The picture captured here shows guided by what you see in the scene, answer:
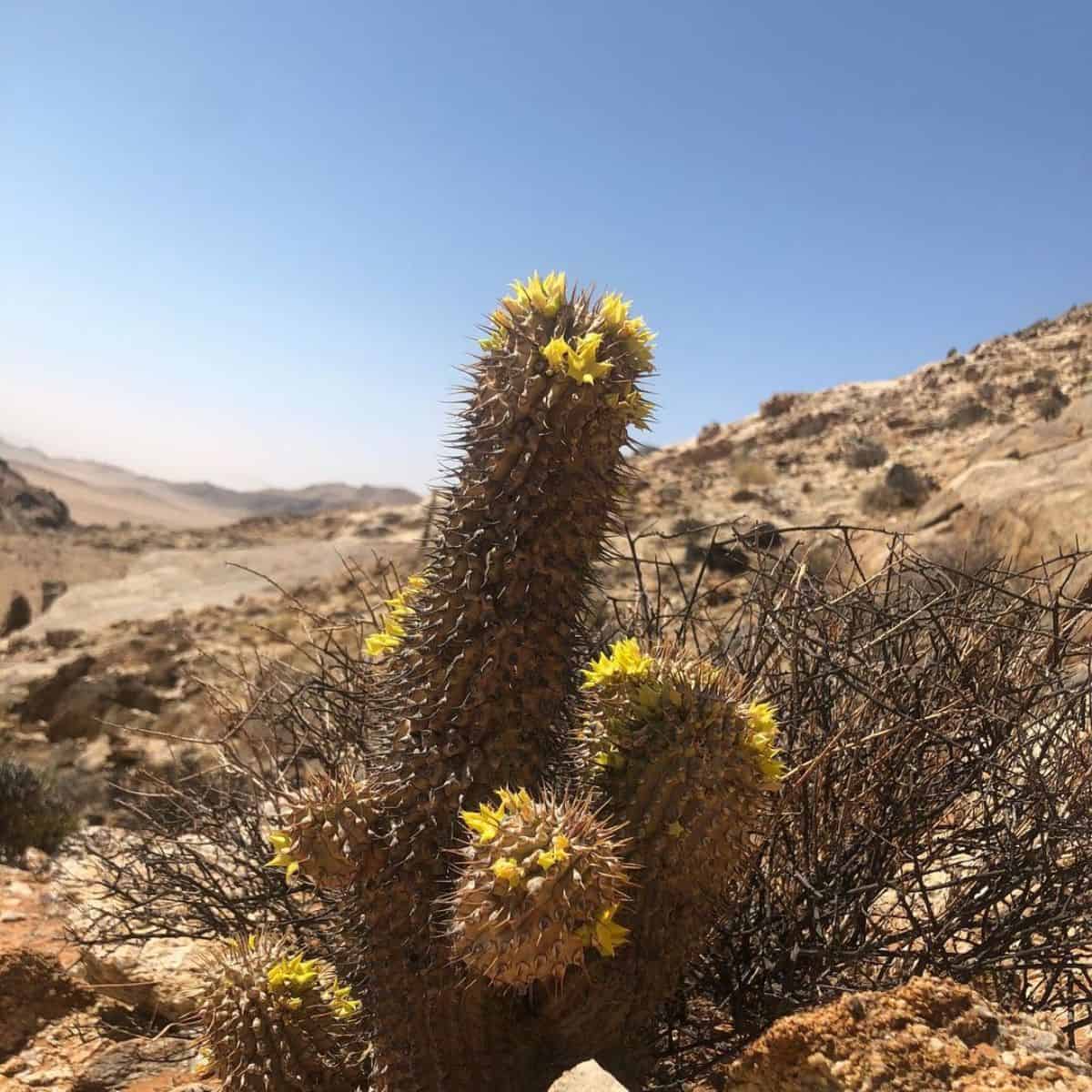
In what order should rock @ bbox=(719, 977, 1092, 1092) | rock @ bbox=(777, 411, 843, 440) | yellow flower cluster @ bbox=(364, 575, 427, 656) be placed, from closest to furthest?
rock @ bbox=(719, 977, 1092, 1092) → yellow flower cluster @ bbox=(364, 575, 427, 656) → rock @ bbox=(777, 411, 843, 440)

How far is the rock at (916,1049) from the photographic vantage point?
1433mm

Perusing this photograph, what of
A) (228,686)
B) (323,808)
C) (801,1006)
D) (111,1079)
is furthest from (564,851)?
(228,686)

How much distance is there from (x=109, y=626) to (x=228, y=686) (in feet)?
33.6

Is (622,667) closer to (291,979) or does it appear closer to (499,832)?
(499,832)

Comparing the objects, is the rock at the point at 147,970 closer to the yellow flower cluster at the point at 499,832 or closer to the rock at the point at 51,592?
the yellow flower cluster at the point at 499,832

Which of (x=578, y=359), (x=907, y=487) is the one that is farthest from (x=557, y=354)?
(x=907, y=487)

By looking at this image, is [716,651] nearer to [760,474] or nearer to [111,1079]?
[111,1079]

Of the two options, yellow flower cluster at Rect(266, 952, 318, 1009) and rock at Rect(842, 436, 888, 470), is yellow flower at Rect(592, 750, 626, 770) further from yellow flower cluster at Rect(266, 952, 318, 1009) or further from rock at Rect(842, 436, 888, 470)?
rock at Rect(842, 436, 888, 470)

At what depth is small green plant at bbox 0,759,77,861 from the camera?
6246 mm

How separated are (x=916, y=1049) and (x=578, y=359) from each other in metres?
1.46

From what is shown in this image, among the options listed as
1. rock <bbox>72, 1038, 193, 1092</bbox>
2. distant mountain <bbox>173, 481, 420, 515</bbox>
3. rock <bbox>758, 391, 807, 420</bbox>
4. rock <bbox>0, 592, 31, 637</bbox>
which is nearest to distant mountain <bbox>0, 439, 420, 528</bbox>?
distant mountain <bbox>173, 481, 420, 515</bbox>

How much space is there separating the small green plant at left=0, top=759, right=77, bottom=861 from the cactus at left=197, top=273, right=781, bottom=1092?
17.6ft

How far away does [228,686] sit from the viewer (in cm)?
414

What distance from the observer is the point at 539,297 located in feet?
6.73
